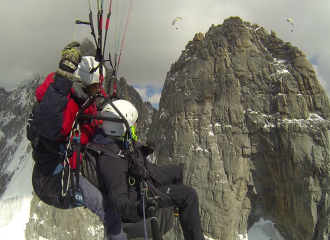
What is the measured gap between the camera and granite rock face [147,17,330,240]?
23969mm

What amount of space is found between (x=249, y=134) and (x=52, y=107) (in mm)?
26956

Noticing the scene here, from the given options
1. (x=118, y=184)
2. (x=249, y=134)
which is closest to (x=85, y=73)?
(x=118, y=184)

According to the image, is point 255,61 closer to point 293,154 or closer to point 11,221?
point 293,154

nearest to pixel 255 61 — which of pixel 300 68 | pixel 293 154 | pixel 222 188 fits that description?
pixel 300 68

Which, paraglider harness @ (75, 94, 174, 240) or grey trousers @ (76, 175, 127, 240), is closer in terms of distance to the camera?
paraglider harness @ (75, 94, 174, 240)

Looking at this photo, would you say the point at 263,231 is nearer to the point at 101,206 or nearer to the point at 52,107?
the point at 101,206

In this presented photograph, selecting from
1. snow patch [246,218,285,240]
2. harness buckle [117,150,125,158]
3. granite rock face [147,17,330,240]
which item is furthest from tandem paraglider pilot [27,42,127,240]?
snow patch [246,218,285,240]

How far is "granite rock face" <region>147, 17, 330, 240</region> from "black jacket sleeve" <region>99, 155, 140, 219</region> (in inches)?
964

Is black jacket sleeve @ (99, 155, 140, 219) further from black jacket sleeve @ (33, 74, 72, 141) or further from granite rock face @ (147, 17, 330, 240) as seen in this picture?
granite rock face @ (147, 17, 330, 240)

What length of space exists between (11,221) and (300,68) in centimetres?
6376

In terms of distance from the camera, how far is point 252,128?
87.2 ft

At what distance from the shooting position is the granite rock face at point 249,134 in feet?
78.6

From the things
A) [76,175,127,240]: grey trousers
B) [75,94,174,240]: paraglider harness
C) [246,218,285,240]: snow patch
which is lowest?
[246,218,285,240]: snow patch

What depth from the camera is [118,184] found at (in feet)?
8.70
